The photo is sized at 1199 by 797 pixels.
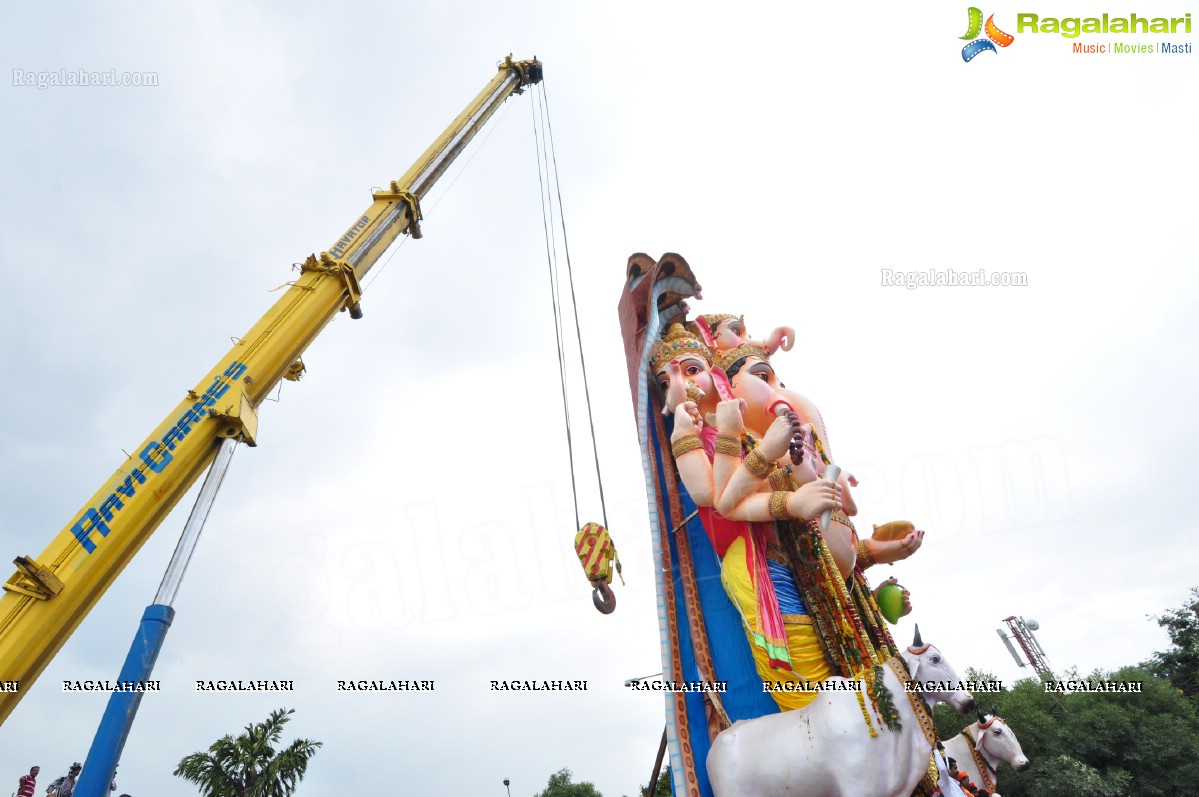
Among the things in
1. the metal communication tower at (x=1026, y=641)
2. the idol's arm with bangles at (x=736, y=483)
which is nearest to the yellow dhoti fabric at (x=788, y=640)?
the idol's arm with bangles at (x=736, y=483)

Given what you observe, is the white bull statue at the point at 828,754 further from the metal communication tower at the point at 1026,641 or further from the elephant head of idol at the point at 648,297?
the metal communication tower at the point at 1026,641

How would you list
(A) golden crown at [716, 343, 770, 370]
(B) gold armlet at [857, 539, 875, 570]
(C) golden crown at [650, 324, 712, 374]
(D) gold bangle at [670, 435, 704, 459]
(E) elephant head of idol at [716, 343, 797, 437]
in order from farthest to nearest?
(A) golden crown at [716, 343, 770, 370]
(C) golden crown at [650, 324, 712, 374]
(B) gold armlet at [857, 539, 875, 570]
(E) elephant head of idol at [716, 343, 797, 437]
(D) gold bangle at [670, 435, 704, 459]

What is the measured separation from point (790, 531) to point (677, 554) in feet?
3.96

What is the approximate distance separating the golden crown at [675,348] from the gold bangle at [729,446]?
5.36 ft

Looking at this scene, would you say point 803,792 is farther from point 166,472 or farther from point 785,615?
point 166,472

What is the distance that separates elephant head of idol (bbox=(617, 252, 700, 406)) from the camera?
9.06m

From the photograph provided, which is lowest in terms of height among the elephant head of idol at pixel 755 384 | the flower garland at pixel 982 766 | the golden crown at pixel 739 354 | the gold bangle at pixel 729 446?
the flower garland at pixel 982 766

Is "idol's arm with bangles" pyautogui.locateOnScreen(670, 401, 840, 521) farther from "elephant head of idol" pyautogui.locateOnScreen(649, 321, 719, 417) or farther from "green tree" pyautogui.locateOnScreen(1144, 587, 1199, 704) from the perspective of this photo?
"green tree" pyautogui.locateOnScreen(1144, 587, 1199, 704)

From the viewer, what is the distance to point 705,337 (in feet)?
30.2

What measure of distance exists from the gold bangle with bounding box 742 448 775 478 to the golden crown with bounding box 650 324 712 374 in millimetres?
2039

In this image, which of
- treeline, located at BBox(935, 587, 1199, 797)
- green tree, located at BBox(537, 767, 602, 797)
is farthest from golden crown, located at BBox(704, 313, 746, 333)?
green tree, located at BBox(537, 767, 602, 797)

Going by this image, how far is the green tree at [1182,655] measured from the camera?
1993 centimetres

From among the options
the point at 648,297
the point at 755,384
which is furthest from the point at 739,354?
the point at 648,297

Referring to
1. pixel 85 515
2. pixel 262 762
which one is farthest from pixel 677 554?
pixel 262 762
